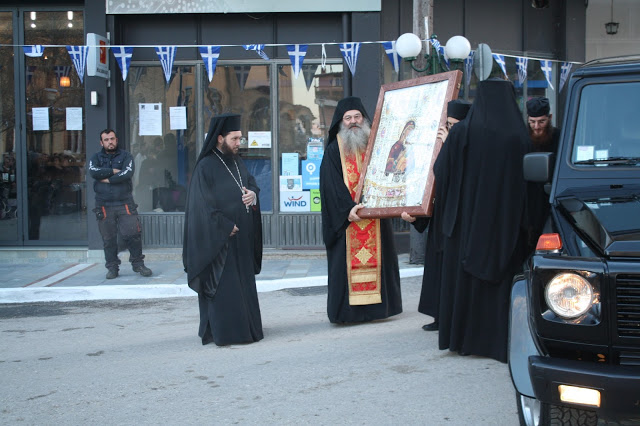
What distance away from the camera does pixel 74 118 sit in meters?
12.8

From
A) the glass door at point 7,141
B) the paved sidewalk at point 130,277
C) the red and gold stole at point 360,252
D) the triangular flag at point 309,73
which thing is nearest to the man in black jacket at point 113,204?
the paved sidewalk at point 130,277

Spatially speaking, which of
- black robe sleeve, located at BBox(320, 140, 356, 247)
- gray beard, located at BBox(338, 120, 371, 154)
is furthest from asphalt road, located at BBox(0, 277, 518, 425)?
gray beard, located at BBox(338, 120, 371, 154)

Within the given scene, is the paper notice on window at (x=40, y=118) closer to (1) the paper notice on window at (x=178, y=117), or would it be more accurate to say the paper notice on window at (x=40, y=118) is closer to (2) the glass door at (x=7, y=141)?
(2) the glass door at (x=7, y=141)

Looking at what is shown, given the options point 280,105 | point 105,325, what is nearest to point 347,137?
point 105,325

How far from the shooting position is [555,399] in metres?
3.48

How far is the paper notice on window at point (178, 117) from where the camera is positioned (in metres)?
12.8

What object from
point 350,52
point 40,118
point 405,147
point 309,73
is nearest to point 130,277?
point 40,118

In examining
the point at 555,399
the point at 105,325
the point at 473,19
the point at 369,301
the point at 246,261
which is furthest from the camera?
the point at 473,19

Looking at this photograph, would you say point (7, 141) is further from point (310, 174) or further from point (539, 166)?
point (539, 166)

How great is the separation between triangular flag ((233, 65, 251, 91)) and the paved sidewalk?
283 centimetres

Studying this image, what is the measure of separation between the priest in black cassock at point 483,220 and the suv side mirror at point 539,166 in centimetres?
114

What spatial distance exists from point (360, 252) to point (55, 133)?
7.35 metres

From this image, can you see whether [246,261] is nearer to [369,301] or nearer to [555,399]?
[369,301]

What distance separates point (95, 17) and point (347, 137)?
261 inches
